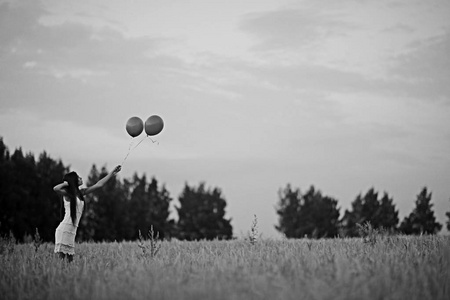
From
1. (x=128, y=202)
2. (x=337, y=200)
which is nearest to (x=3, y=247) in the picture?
(x=128, y=202)

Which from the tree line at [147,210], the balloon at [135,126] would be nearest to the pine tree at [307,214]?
the tree line at [147,210]

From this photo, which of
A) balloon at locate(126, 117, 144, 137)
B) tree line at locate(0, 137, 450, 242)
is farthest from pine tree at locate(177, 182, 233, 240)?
balloon at locate(126, 117, 144, 137)

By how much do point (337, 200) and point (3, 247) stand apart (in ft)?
191

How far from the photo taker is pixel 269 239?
1830 cm

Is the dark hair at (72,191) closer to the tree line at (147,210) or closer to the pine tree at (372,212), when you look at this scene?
the tree line at (147,210)

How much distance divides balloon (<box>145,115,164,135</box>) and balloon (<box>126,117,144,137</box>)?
6.9 inches

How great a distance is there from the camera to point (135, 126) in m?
12.6

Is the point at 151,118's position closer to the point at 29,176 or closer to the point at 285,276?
the point at 285,276

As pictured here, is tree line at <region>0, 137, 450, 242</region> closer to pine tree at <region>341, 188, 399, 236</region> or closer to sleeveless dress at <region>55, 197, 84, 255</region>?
pine tree at <region>341, 188, 399, 236</region>

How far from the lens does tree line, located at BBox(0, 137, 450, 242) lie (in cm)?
4547

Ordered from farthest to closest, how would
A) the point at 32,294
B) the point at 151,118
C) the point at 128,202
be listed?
the point at 128,202, the point at 151,118, the point at 32,294

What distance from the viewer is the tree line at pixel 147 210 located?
4547cm

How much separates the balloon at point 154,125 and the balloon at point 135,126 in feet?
0.57

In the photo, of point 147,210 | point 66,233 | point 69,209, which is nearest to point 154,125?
point 69,209
